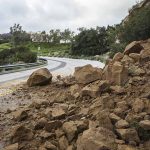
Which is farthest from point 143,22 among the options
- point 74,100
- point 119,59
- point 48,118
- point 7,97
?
point 48,118

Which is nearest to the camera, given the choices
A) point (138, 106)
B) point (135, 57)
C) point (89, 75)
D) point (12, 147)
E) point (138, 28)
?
point (12, 147)

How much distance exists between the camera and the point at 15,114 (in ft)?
38.7

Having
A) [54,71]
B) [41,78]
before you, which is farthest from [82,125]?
[54,71]

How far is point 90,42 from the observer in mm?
84375

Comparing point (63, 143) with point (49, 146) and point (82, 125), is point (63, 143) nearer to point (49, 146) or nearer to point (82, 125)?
point (49, 146)

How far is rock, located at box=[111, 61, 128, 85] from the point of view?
13133 millimetres

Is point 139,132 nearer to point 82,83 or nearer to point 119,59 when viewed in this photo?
point 82,83

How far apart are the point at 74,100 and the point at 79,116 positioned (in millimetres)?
2132

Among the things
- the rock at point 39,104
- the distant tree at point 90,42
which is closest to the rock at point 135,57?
the rock at point 39,104

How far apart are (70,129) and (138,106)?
188cm

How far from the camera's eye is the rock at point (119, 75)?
517 inches

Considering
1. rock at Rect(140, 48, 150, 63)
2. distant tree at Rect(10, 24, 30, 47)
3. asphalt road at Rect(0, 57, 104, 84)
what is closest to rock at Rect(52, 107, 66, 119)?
rock at Rect(140, 48, 150, 63)

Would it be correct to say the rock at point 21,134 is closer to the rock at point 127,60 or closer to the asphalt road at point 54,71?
the rock at point 127,60

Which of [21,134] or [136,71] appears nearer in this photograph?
[21,134]
